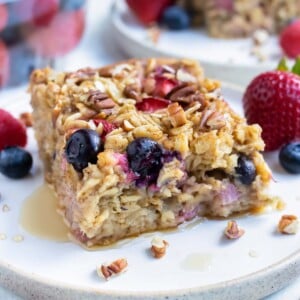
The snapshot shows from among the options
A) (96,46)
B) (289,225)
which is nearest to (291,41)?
(96,46)

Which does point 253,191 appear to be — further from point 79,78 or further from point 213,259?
point 79,78

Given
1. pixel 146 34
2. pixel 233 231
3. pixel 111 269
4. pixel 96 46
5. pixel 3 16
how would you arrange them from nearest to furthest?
pixel 111 269 → pixel 233 231 → pixel 3 16 → pixel 146 34 → pixel 96 46

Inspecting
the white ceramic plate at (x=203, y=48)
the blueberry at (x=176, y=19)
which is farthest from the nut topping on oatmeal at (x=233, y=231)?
the blueberry at (x=176, y=19)

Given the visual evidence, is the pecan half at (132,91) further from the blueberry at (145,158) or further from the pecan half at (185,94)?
the blueberry at (145,158)

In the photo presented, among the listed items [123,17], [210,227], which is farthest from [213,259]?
[123,17]

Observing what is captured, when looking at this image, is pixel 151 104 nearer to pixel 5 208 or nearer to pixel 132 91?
pixel 132 91

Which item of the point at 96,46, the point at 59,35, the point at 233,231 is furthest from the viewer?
the point at 96,46

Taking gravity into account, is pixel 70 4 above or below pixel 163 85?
below
